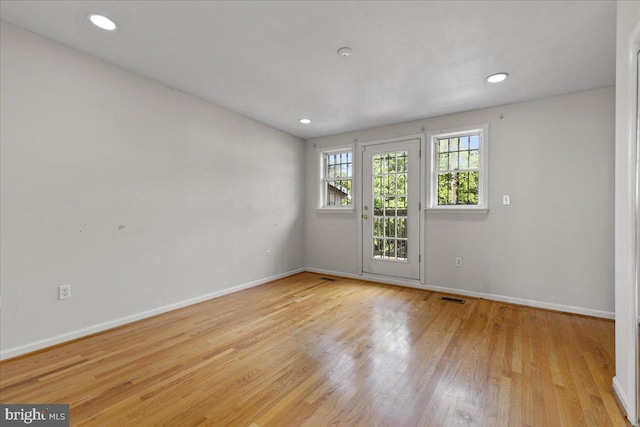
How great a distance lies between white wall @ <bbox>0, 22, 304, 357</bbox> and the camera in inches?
87.1

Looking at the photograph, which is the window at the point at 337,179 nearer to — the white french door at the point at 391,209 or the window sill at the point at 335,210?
the window sill at the point at 335,210

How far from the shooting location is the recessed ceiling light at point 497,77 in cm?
284

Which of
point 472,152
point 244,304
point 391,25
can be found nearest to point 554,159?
point 472,152

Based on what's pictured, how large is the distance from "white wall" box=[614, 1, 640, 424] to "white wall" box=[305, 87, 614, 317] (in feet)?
5.70

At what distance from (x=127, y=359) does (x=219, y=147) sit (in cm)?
258

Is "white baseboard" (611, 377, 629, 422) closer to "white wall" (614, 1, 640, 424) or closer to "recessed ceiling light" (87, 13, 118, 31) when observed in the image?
"white wall" (614, 1, 640, 424)

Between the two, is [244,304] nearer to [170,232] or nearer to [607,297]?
[170,232]

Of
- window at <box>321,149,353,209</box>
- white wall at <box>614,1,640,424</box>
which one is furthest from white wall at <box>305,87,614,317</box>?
white wall at <box>614,1,640,424</box>

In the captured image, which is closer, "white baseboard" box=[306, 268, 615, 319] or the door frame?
"white baseboard" box=[306, 268, 615, 319]

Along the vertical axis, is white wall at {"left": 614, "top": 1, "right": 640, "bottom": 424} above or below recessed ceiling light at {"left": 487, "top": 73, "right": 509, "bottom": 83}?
below

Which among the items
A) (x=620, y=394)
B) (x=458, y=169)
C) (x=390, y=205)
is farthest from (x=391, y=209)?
(x=620, y=394)

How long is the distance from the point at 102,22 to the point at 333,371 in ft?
10.2

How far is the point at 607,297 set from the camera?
3.05 meters

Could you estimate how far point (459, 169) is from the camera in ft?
13.0
